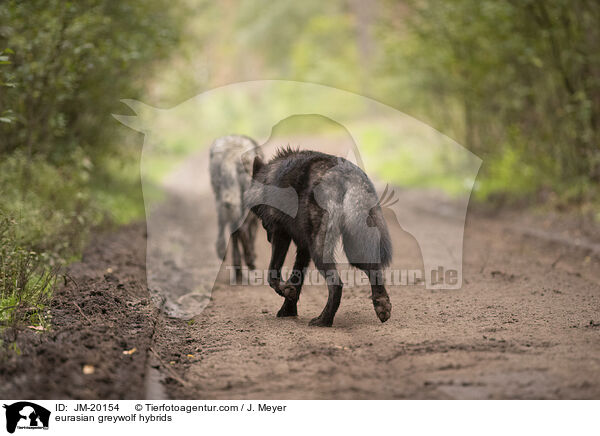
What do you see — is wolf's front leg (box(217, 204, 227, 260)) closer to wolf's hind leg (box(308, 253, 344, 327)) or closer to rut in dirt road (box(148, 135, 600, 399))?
rut in dirt road (box(148, 135, 600, 399))

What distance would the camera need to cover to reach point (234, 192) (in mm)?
8719

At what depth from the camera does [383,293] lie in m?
5.63

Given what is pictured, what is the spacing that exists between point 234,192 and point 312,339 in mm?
3748

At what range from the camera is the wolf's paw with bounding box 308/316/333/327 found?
5.77 m

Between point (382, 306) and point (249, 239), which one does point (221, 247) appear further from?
point (382, 306)

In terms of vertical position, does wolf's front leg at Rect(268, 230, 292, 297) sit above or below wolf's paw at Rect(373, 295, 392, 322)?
above

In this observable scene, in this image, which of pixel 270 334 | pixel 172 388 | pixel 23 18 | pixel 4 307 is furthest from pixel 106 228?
pixel 172 388

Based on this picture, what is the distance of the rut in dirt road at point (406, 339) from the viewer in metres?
4.18

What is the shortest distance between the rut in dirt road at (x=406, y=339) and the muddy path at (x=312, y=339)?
0.05 feet

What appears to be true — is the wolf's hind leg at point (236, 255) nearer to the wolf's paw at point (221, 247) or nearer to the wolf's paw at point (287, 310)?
the wolf's paw at point (221, 247)

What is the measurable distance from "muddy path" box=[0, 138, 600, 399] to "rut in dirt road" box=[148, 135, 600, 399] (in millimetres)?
14
